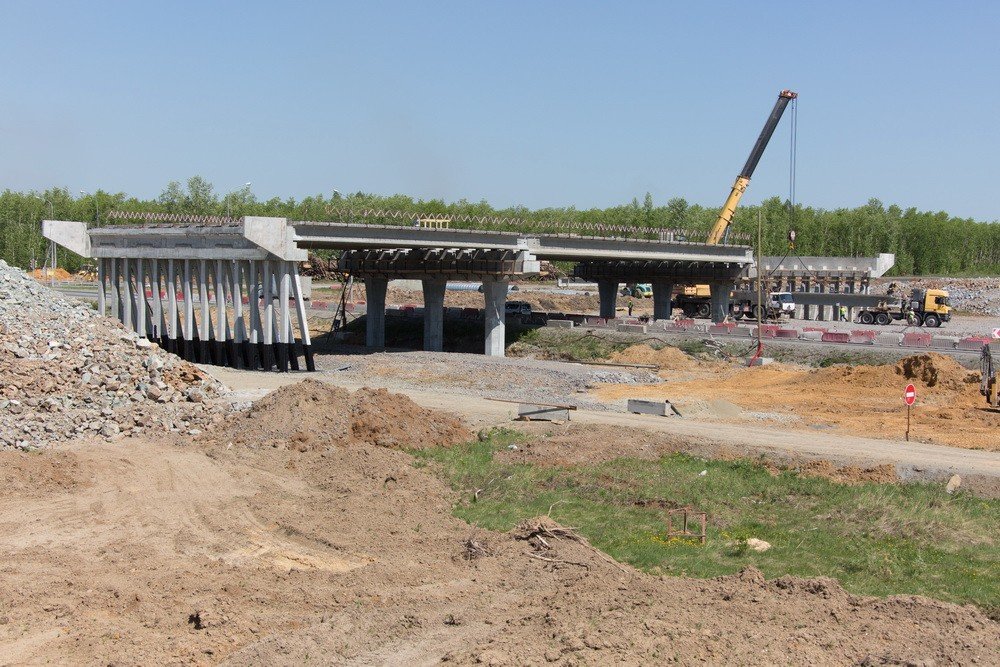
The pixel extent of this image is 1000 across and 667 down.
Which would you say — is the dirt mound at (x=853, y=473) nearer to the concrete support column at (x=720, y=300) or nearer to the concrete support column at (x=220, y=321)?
the concrete support column at (x=220, y=321)

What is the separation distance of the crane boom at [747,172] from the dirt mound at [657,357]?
87.4 feet

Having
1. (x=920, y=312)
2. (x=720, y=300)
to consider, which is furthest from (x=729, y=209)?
(x=920, y=312)

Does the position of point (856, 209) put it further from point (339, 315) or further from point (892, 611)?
point (892, 611)

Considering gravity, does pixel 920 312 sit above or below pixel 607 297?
below

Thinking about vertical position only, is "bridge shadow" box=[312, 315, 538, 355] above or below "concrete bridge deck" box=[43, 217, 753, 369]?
below

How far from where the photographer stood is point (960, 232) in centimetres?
15050

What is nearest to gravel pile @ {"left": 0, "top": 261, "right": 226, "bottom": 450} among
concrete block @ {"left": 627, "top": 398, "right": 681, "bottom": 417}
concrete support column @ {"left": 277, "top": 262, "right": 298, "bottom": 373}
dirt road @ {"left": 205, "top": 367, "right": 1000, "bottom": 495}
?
dirt road @ {"left": 205, "top": 367, "right": 1000, "bottom": 495}

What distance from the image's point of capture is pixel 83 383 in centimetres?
3041

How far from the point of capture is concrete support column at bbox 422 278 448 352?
63188 millimetres

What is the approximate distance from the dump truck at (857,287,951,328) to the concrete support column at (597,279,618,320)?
19.6m

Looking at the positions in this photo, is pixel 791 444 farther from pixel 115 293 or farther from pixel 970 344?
pixel 115 293

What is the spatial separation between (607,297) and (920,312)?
24.2 m

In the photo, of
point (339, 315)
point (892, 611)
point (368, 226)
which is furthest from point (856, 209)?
point (892, 611)

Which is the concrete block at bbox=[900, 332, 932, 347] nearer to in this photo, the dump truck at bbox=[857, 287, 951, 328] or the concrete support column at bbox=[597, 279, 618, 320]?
the dump truck at bbox=[857, 287, 951, 328]
